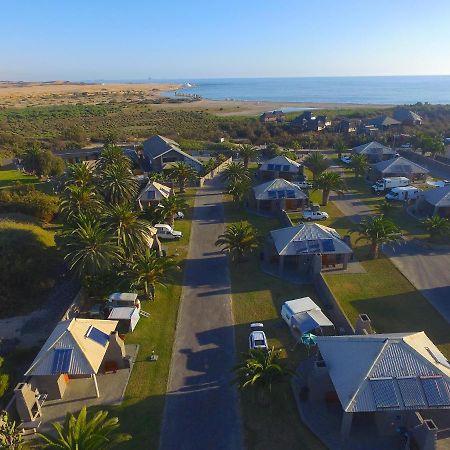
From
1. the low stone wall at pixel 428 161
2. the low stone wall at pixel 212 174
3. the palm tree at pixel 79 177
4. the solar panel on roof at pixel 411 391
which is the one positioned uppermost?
the palm tree at pixel 79 177

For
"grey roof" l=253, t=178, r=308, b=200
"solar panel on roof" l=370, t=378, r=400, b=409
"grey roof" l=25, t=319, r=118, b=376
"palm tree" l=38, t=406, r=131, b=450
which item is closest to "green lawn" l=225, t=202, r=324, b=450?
"solar panel on roof" l=370, t=378, r=400, b=409

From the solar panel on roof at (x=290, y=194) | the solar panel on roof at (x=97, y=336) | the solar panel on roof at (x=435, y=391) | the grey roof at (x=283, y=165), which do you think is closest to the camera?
the solar panel on roof at (x=435, y=391)

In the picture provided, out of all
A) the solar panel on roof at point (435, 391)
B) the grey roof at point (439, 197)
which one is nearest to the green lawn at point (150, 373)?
the solar panel on roof at point (435, 391)

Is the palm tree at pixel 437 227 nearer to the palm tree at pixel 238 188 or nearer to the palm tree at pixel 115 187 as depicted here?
the palm tree at pixel 238 188

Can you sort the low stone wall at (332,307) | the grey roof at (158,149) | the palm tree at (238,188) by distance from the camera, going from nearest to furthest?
the low stone wall at (332,307) < the palm tree at (238,188) < the grey roof at (158,149)

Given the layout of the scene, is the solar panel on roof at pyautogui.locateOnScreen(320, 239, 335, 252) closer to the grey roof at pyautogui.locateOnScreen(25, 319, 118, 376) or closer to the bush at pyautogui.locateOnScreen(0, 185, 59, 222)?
the grey roof at pyautogui.locateOnScreen(25, 319, 118, 376)

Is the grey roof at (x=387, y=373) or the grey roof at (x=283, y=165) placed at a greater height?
Answer: the grey roof at (x=387, y=373)

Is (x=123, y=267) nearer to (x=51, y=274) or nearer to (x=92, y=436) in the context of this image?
(x=51, y=274)
